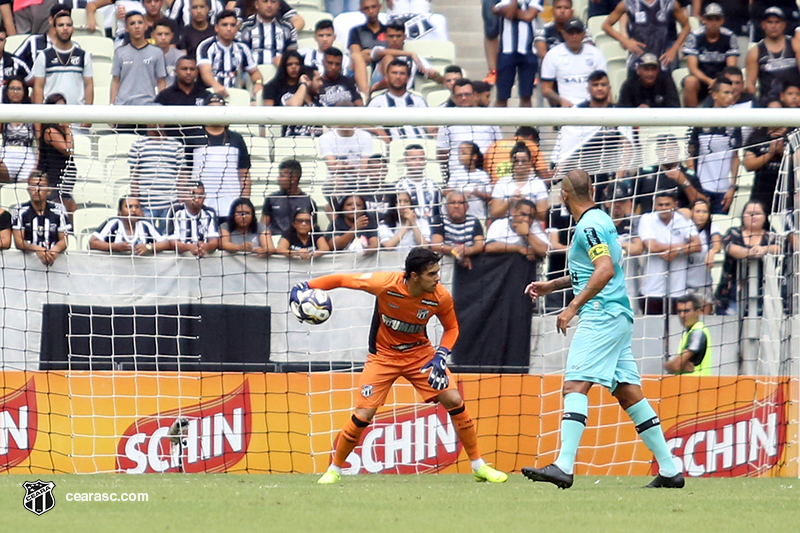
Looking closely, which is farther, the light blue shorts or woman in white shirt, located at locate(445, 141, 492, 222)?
woman in white shirt, located at locate(445, 141, 492, 222)

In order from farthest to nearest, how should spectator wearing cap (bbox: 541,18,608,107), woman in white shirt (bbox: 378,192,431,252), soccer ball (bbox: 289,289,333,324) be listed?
spectator wearing cap (bbox: 541,18,608,107), woman in white shirt (bbox: 378,192,431,252), soccer ball (bbox: 289,289,333,324)

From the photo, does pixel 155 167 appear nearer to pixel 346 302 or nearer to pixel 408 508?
pixel 346 302

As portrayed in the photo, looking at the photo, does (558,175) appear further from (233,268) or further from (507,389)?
(233,268)

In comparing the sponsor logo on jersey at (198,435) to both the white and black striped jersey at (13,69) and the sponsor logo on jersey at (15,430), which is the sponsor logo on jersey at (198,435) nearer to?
the sponsor logo on jersey at (15,430)

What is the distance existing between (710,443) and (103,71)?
7985mm

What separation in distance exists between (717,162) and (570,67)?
2806 millimetres

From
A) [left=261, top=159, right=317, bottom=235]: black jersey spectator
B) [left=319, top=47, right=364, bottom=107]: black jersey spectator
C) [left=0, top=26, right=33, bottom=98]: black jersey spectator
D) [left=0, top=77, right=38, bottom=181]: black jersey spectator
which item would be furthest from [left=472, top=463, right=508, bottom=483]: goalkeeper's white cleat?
[left=0, top=26, right=33, bottom=98]: black jersey spectator

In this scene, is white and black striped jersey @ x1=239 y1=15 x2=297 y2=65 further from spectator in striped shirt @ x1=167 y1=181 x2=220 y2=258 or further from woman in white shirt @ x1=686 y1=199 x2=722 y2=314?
woman in white shirt @ x1=686 y1=199 x2=722 y2=314

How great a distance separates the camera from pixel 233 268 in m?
8.59

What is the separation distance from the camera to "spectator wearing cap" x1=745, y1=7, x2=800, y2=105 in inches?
458

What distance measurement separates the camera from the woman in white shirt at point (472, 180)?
28.2ft

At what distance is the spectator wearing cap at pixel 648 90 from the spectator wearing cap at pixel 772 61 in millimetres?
940

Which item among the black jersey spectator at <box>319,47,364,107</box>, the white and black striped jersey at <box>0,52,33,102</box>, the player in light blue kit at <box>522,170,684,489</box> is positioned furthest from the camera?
the black jersey spectator at <box>319,47,364,107</box>

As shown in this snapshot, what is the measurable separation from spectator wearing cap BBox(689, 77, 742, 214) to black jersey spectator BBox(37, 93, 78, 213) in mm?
5070
